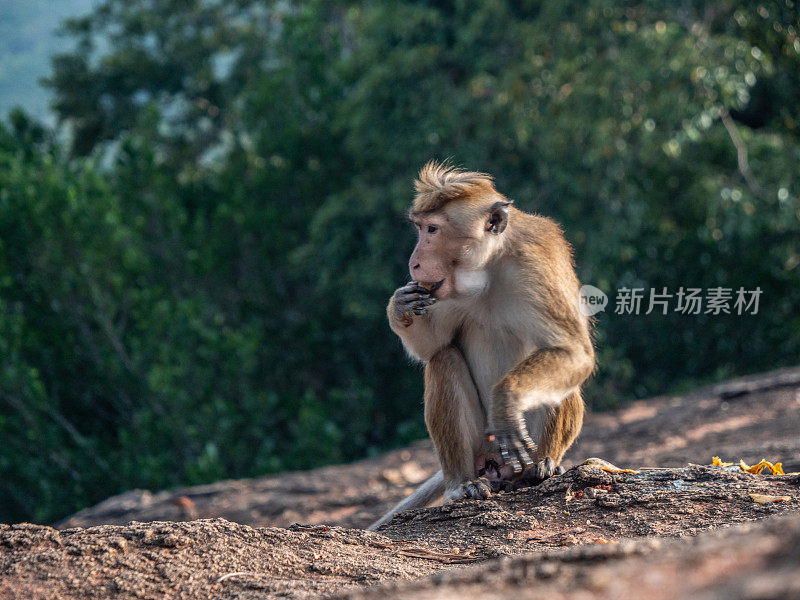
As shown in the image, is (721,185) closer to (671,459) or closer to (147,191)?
(671,459)

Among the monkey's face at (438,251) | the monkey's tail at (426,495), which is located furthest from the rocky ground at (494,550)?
the monkey's face at (438,251)

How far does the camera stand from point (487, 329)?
4355 mm

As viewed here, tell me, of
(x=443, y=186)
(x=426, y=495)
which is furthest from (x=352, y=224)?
(x=443, y=186)

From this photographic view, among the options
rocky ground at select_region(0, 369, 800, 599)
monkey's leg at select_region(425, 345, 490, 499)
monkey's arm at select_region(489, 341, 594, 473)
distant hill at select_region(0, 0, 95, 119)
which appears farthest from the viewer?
distant hill at select_region(0, 0, 95, 119)

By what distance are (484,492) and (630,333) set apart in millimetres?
10568

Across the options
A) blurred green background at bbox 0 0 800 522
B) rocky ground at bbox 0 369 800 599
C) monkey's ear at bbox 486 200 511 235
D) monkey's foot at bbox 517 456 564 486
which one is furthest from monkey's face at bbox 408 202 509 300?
blurred green background at bbox 0 0 800 522

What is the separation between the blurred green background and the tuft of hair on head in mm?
5603

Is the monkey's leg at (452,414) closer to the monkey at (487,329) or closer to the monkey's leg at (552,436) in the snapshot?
the monkey at (487,329)

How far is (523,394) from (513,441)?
0.72ft

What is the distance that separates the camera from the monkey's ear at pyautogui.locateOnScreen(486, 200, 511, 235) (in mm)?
4203

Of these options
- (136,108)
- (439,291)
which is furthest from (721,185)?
(136,108)

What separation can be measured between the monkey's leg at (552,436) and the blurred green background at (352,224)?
5.98 m

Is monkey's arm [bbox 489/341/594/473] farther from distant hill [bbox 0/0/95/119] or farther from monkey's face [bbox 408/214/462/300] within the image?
distant hill [bbox 0/0/95/119]

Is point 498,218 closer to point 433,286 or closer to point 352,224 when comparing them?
point 433,286
